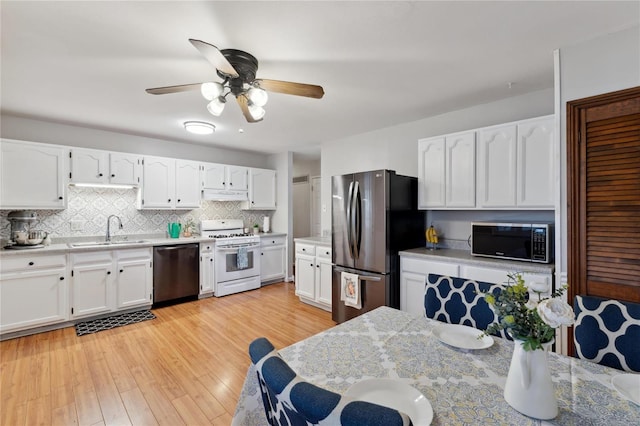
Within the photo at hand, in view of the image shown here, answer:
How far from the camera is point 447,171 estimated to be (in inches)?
118

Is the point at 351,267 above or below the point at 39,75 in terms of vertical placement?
below

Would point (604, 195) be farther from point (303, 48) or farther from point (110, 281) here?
point (110, 281)

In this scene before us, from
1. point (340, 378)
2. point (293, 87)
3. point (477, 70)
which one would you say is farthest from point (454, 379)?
point (477, 70)

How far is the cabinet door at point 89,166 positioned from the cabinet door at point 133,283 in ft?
3.59

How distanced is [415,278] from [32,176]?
4.30m

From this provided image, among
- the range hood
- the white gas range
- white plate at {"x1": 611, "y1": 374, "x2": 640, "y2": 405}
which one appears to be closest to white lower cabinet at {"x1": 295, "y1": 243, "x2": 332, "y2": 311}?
the white gas range

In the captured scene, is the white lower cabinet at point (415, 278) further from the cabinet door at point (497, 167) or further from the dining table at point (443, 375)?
the dining table at point (443, 375)

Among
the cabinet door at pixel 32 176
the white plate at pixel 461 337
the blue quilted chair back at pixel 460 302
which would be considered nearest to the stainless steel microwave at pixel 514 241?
the blue quilted chair back at pixel 460 302

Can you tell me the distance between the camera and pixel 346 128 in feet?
13.0

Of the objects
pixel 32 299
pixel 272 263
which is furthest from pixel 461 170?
pixel 32 299

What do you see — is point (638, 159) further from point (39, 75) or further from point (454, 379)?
point (39, 75)

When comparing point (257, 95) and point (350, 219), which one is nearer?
point (257, 95)

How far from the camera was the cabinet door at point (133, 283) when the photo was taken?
11.7ft

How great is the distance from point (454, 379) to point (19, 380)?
3115 mm
